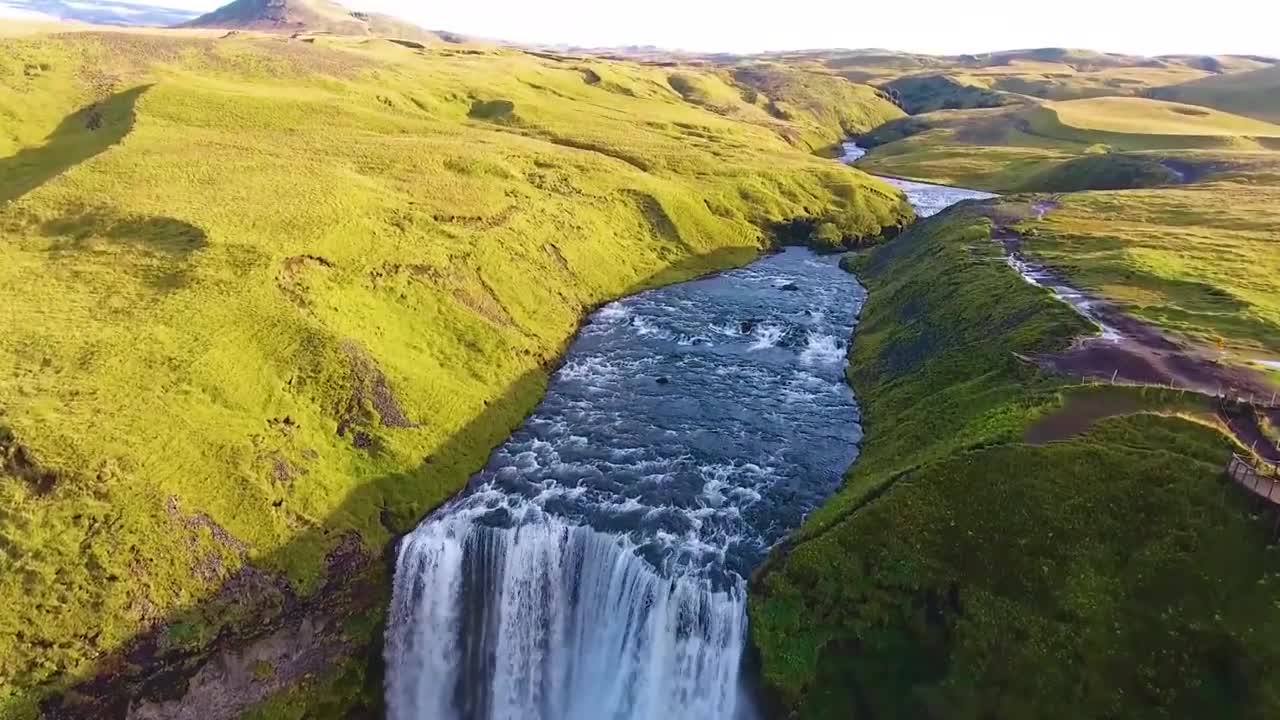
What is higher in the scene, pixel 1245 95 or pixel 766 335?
pixel 1245 95

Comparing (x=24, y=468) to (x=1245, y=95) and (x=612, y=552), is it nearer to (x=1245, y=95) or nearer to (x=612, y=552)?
(x=612, y=552)

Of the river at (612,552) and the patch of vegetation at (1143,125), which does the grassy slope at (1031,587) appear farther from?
the patch of vegetation at (1143,125)

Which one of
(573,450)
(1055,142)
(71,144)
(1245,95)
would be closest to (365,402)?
(573,450)

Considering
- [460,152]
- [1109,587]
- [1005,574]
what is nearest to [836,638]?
[1005,574]

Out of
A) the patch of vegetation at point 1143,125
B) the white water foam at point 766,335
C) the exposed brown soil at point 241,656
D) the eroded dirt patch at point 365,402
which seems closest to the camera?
the exposed brown soil at point 241,656

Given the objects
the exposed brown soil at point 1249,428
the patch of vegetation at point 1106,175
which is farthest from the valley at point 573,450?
the patch of vegetation at point 1106,175

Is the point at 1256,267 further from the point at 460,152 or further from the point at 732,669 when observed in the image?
the point at 460,152
